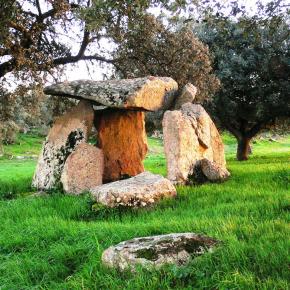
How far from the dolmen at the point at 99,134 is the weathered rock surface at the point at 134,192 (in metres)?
0.95

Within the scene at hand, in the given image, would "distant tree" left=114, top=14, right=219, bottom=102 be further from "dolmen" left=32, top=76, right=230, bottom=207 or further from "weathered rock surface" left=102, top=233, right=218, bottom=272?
"weathered rock surface" left=102, top=233, right=218, bottom=272

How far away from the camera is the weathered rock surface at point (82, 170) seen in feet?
46.8

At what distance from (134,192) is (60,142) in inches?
233

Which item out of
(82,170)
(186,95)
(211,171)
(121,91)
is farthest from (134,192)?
(186,95)

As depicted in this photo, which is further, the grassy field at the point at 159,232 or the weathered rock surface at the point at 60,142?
the weathered rock surface at the point at 60,142

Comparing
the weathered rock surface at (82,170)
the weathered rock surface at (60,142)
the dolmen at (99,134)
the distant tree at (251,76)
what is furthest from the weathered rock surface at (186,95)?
the distant tree at (251,76)

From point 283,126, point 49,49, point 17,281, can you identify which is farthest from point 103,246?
point 283,126

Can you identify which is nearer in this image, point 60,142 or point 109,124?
point 60,142

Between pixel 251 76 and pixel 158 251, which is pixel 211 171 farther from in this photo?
pixel 251 76

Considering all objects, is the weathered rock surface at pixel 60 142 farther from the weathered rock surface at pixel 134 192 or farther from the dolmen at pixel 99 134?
the weathered rock surface at pixel 134 192

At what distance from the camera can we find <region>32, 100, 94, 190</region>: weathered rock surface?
1541cm

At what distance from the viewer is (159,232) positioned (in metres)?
7.80

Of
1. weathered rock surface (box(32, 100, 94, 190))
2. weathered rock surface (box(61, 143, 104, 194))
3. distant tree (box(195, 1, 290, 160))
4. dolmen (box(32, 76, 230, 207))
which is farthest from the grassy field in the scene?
distant tree (box(195, 1, 290, 160))

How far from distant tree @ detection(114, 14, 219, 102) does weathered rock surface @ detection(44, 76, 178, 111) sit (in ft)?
7.65
